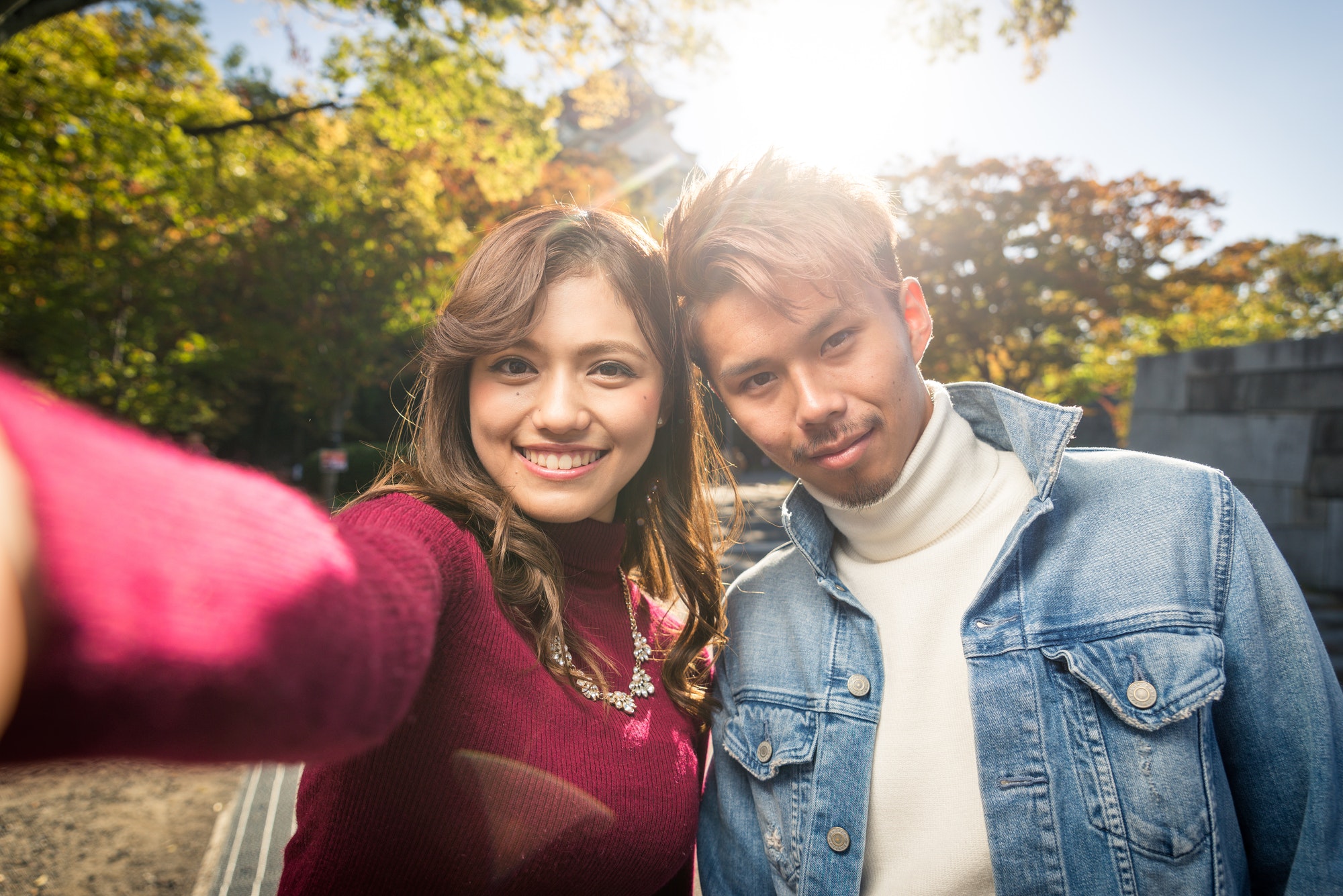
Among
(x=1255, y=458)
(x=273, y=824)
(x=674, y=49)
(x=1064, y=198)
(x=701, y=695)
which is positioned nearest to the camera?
(x=701, y=695)

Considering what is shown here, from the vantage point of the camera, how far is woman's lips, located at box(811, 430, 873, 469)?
6.11 feet

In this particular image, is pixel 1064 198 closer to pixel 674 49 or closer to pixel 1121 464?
pixel 674 49

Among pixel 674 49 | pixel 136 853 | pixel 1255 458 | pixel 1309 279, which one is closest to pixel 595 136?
pixel 674 49

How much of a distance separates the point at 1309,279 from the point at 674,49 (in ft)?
81.7

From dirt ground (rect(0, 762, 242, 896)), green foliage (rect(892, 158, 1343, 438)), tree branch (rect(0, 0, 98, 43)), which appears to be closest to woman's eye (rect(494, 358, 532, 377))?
dirt ground (rect(0, 762, 242, 896))

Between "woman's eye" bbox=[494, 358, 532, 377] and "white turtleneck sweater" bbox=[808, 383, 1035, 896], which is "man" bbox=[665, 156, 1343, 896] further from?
"woman's eye" bbox=[494, 358, 532, 377]

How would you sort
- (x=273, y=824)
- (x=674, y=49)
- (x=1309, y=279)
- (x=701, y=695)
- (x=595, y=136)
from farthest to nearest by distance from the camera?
1. (x=595, y=136)
2. (x=1309, y=279)
3. (x=674, y=49)
4. (x=273, y=824)
5. (x=701, y=695)

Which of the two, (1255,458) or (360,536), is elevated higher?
(360,536)

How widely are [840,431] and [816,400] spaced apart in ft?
0.35

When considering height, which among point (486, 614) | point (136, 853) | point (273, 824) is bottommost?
point (136, 853)

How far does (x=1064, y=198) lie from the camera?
1390cm

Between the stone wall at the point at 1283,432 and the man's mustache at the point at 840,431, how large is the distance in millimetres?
8259

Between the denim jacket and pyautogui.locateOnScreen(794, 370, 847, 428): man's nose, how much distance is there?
482mm

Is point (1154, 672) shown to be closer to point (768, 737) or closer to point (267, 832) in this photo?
point (768, 737)
